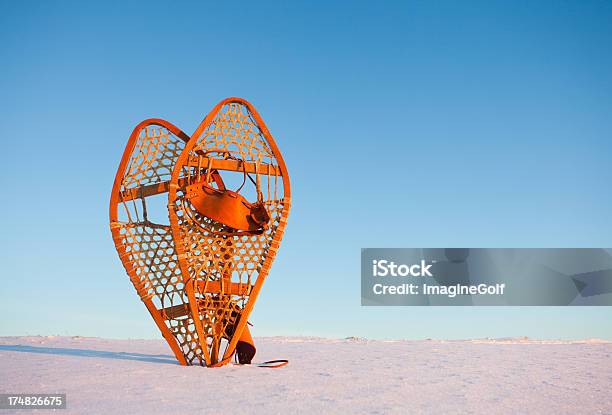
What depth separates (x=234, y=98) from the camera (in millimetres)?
7652

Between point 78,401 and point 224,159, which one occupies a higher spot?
point 224,159

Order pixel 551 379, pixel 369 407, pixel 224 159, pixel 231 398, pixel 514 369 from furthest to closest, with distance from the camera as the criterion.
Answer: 1. pixel 224 159
2. pixel 514 369
3. pixel 551 379
4. pixel 231 398
5. pixel 369 407


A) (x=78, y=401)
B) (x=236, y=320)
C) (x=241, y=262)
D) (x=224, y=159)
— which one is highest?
(x=224, y=159)

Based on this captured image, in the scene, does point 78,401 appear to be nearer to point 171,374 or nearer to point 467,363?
point 171,374

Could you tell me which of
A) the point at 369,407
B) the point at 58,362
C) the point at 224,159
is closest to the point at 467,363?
the point at 369,407

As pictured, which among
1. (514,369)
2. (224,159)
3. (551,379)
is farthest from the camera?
(224,159)

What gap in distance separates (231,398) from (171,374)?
1.62 metres

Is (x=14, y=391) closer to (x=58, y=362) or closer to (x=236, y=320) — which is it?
(x=58, y=362)

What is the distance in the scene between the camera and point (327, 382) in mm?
5762

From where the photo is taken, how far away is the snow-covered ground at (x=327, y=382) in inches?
182

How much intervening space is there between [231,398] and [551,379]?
3391 mm

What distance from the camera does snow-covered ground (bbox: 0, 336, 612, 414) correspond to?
4.63 meters

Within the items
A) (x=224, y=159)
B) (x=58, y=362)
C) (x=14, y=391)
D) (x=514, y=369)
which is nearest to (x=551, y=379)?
(x=514, y=369)

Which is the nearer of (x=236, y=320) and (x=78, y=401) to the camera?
(x=78, y=401)
